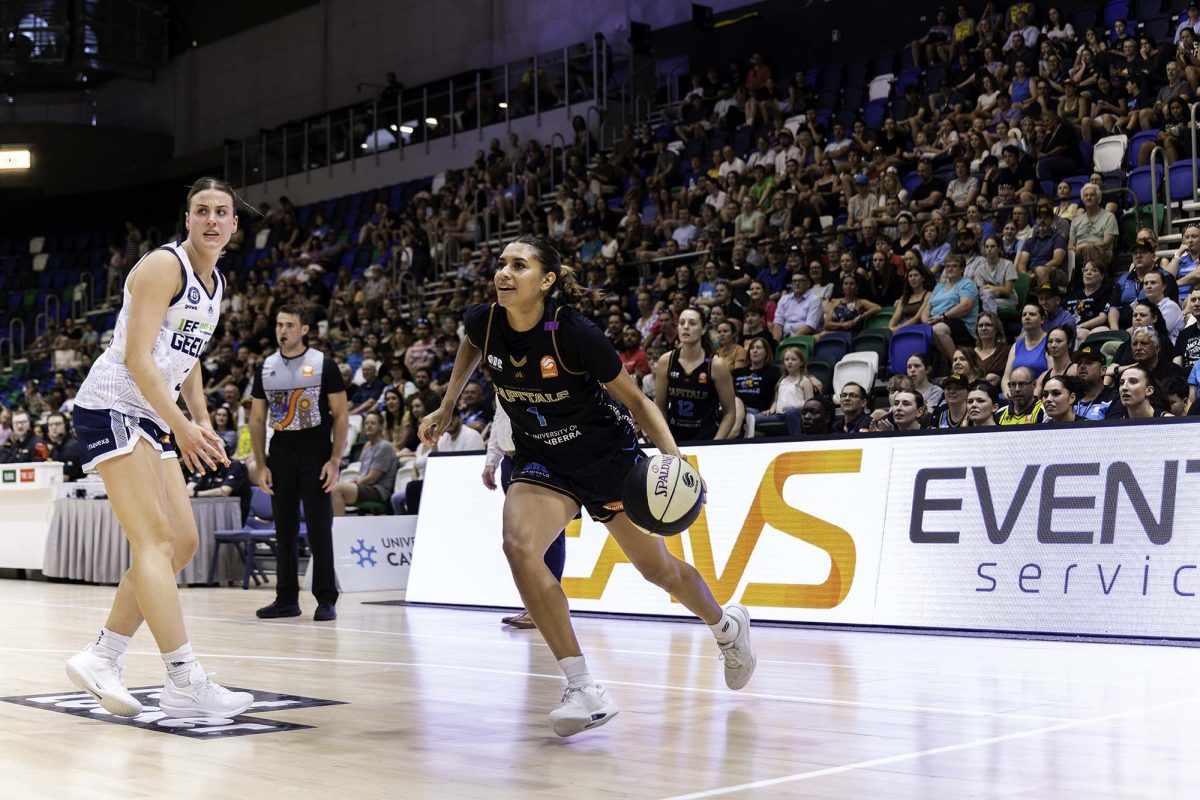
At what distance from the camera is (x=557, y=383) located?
450 centimetres

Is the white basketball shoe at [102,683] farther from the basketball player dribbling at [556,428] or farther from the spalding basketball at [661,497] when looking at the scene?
the spalding basketball at [661,497]

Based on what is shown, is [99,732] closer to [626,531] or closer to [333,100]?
[626,531]

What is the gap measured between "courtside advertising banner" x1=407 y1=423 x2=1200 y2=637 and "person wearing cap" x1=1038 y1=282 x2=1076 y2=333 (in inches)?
135

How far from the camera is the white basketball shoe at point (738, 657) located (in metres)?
4.89

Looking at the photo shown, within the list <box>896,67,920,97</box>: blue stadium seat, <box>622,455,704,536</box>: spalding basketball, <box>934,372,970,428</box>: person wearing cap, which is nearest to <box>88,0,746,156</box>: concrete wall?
<box>896,67,920,97</box>: blue stadium seat

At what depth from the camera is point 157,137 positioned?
93.5 ft

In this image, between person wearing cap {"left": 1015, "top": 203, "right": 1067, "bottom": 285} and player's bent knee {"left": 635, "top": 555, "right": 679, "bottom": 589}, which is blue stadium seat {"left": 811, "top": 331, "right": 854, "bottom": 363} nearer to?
person wearing cap {"left": 1015, "top": 203, "right": 1067, "bottom": 285}

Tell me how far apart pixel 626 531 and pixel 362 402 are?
1162 cm

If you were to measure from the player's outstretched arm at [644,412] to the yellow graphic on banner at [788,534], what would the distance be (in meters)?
3.34

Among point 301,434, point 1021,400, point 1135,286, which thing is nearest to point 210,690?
point 301,434

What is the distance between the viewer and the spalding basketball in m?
4.27

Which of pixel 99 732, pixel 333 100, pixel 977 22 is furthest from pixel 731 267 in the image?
pixel 333 100

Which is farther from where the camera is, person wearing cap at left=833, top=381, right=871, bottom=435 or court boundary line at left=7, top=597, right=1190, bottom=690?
person wearing cap at left=833, top=381, right=871, bottom=435

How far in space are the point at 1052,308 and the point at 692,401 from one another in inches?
143
